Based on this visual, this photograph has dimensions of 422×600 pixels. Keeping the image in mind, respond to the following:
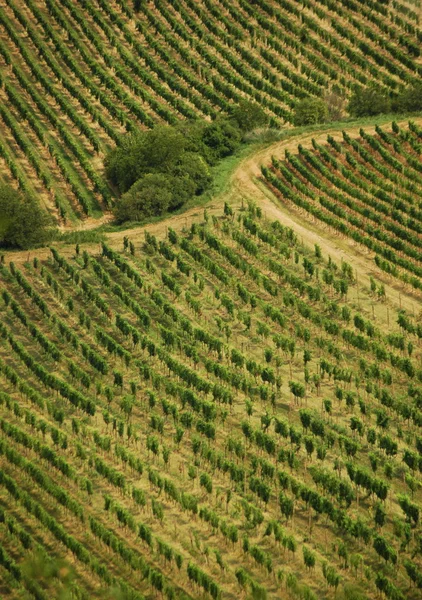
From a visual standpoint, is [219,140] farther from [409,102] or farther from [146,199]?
[409,102]

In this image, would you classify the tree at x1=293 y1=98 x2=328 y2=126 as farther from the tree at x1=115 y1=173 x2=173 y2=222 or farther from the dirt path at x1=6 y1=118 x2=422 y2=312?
the tree at x1=115 y1=173 x2=173 y2=222

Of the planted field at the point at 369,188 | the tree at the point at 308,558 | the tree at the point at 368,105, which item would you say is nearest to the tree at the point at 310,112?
the tree at the point at 368,105

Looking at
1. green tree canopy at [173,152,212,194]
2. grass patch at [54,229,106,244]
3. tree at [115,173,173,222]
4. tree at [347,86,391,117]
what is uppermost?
tree at [347,86,391,117]

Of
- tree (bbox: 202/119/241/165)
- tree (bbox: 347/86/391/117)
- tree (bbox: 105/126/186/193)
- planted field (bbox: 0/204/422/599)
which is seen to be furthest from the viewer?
tree (bbox: 347/86/391/117)

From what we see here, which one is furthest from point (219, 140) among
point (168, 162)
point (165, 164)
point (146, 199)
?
point (146, 199)

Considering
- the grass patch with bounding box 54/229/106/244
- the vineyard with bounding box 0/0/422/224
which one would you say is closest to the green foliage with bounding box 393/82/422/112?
the vineyard with bounding box 0/0/422/224

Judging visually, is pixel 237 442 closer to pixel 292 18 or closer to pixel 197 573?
pixel 197 573
